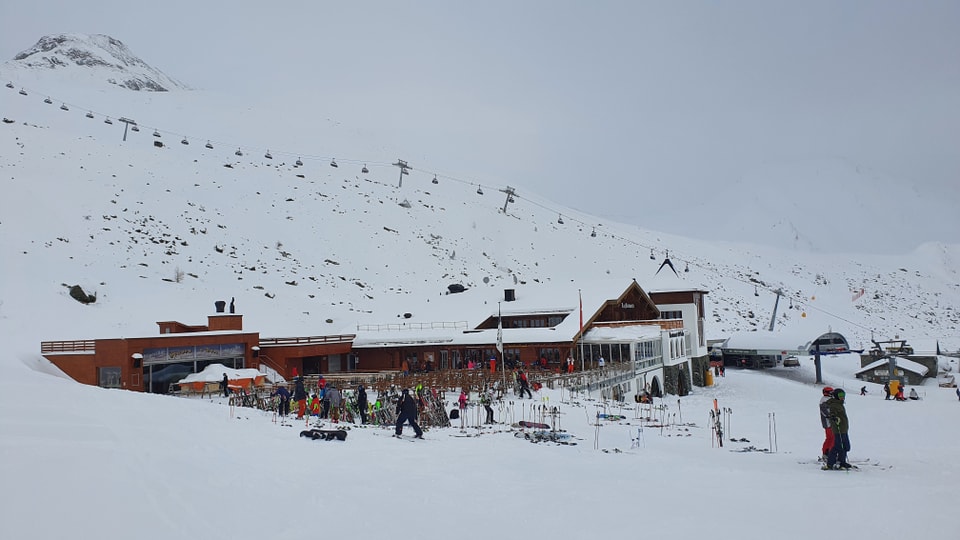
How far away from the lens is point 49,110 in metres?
89.0

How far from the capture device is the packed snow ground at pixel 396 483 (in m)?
8.80

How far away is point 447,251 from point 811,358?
123 feet

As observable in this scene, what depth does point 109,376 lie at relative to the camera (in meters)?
32.8

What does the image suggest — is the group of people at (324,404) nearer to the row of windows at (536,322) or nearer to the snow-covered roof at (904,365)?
the row of windows at (536,322)

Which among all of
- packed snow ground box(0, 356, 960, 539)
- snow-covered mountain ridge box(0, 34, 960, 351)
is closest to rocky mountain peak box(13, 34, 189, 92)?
snow-covered mountain ridge box(0, 34, 960, 351)

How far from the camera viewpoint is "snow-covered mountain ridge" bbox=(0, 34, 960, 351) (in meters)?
50.8

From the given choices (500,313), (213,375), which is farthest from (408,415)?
(500,313)

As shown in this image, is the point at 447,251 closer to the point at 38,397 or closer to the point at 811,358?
the point at 811,358

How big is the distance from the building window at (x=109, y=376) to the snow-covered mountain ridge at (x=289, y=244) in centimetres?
747

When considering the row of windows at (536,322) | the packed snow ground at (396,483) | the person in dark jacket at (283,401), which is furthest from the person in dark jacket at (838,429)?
the row of windows at (536,322)

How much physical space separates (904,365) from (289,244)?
51140 millimetres

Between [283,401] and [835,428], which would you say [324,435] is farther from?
[835,428]

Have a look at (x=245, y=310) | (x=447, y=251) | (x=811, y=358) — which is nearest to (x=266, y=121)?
(x=447, y=251)

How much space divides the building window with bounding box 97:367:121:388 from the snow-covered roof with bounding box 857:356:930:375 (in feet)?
153
